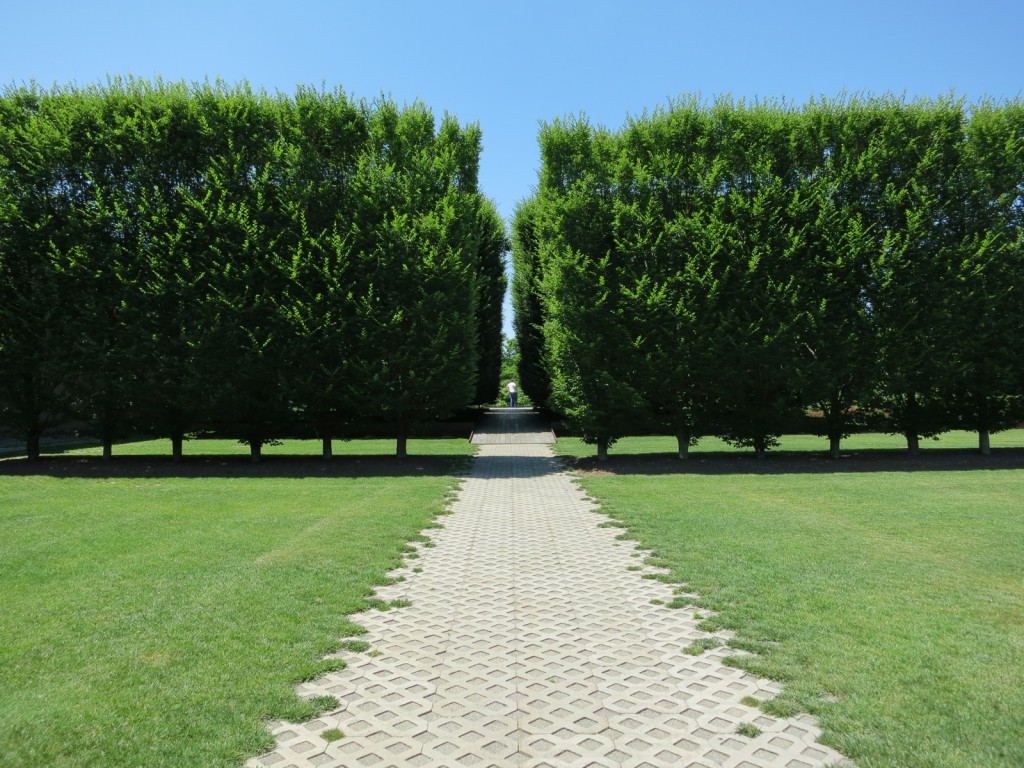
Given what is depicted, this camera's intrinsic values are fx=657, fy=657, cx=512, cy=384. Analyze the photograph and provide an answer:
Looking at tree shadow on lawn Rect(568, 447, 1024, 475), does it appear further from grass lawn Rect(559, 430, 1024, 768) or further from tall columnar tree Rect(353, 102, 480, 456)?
tall columnar tree Rect(353, 102, 480, 456)

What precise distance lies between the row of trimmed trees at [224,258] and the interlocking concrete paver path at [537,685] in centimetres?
1139

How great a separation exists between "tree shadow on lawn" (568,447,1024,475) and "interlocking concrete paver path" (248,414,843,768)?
34.8 feet

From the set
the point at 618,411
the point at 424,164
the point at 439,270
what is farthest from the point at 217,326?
the point at 618,411

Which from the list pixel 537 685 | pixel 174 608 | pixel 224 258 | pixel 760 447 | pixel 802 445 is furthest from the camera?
pixel 802 445

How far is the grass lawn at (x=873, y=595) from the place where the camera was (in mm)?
3977

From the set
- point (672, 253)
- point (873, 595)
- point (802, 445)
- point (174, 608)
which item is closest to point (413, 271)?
point (672, 253)

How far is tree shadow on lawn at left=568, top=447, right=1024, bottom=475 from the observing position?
58.5ft

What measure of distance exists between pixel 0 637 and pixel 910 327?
67.3ft

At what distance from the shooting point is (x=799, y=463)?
1941 cm

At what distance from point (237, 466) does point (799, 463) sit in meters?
16.7

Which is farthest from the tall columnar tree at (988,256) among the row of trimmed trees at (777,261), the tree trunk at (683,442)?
the tree trunk at (683,442)

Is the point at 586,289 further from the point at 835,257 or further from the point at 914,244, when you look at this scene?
the point at 914,244

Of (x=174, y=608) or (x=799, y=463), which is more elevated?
(x=799, y=463)

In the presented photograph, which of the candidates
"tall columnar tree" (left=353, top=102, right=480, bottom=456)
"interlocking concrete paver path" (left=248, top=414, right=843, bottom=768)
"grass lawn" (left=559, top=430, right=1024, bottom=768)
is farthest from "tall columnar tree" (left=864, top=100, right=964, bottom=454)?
"interlocking concrete paver path" (left=248, top=414, right=843, bottom=768)
